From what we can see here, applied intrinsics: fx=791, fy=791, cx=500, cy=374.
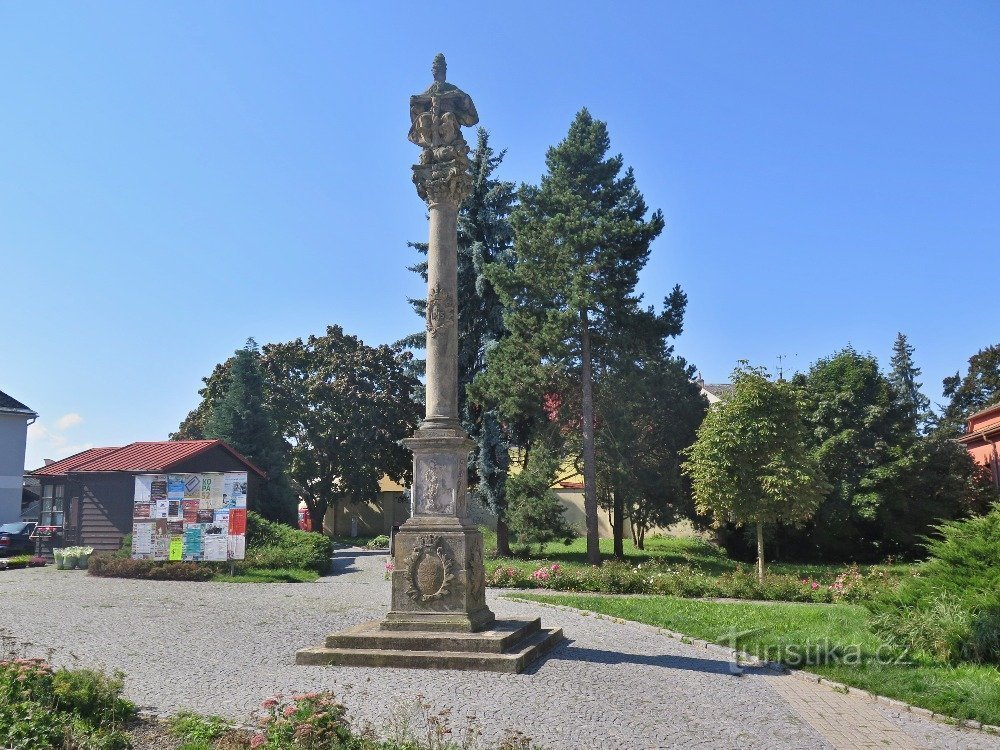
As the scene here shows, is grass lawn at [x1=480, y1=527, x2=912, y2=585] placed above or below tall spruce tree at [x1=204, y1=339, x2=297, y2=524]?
below

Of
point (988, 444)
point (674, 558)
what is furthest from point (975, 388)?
point (674, 558)

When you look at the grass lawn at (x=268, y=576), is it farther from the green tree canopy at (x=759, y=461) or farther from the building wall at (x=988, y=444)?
the building wall at (x=988, y=444)

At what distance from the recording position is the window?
29.3 m

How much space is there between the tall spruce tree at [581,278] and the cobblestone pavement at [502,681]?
12802 mm

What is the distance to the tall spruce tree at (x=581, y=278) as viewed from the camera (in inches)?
1015

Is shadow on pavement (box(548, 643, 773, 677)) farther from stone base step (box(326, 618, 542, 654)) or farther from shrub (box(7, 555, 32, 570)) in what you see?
shrub (box(7, 555, 32, 570))

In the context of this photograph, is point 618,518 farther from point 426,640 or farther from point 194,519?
point 426,640

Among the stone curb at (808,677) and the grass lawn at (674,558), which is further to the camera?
the grass lawn at (674,558)

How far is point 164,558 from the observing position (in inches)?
851

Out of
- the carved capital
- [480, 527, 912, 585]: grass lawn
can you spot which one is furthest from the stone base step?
[480, 527, 912, 585]: grass lawn

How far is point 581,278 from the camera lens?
25.6 meters

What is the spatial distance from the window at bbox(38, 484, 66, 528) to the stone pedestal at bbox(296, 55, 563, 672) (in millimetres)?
23675

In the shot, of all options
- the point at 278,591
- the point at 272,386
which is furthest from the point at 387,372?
the point at 278,591

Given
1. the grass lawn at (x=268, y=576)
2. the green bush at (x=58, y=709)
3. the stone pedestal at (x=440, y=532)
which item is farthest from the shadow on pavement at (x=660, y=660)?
the grass lawn at (x=268, y=576)
